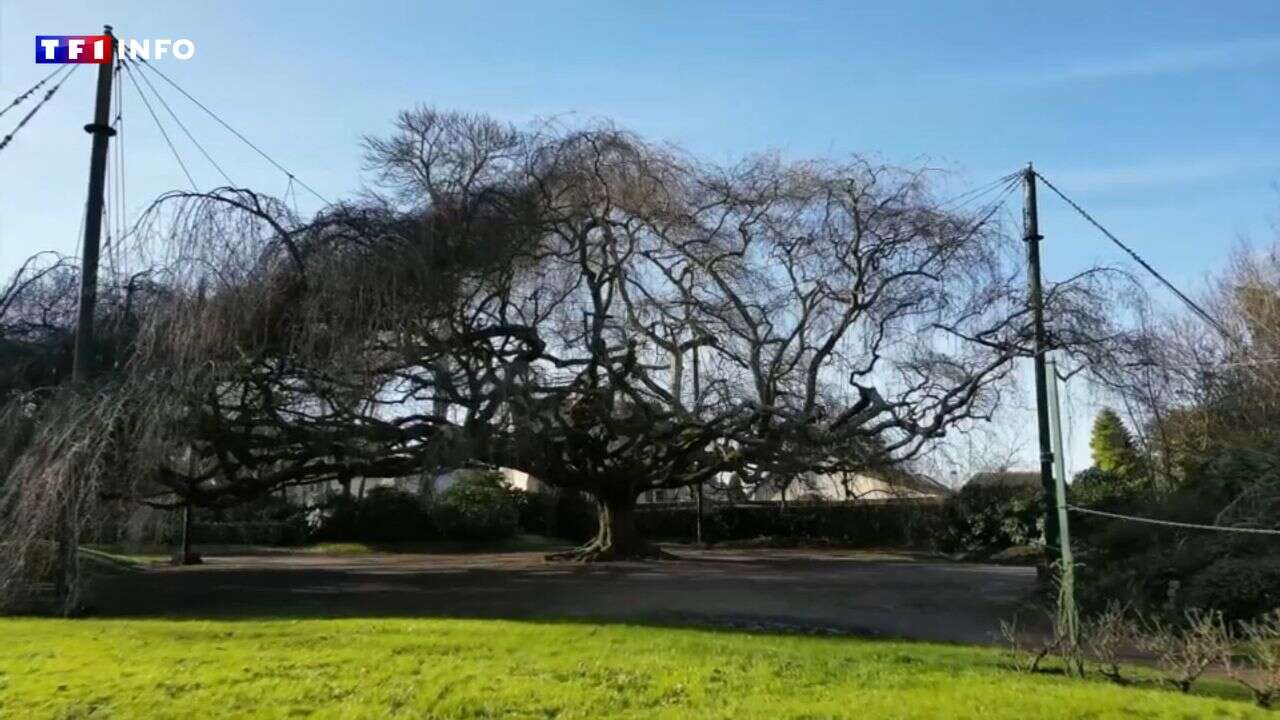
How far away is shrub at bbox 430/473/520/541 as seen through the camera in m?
34.8

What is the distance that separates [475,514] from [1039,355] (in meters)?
21.5

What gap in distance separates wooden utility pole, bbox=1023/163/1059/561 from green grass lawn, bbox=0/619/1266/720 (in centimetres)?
592

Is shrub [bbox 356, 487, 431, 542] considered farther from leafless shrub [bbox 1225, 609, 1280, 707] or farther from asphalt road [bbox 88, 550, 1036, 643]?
leafless shrub [bbox 1225, 609, 1280, 707]

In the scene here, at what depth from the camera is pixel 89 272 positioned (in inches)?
647

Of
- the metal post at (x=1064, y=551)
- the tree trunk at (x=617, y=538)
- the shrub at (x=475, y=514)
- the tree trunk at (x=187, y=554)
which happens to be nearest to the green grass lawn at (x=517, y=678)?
the metal post at (x=1064, y=551)

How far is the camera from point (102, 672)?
9.41 metres

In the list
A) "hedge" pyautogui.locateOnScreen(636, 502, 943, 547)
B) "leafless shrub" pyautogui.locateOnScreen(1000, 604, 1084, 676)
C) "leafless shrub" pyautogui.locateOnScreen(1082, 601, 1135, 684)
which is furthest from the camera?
"hedge" pyautogui.locateOnScreen(636, 502, 943, 547)

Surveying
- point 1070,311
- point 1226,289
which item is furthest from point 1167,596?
point 1226,289

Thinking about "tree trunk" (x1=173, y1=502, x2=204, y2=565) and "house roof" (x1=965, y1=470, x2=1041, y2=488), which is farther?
"house roof" (x1=965, y1=470, x2=1041, y2=488)

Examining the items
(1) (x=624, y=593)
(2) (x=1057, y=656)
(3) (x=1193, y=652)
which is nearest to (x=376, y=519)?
(1) (x=624, y=593)

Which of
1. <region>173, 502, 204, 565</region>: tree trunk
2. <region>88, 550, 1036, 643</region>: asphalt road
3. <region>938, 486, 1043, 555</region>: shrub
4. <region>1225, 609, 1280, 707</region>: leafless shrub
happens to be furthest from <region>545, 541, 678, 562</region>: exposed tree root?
<region>1225, 609, 1280, 707</region>: leafless shrub

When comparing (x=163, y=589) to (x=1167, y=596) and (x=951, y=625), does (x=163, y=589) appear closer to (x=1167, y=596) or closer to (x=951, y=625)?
(x=951, y=625)

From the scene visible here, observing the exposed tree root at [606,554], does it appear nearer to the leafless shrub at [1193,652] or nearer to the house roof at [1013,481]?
the house roof at [1013,481]

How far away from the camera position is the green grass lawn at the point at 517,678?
26.3 ft
